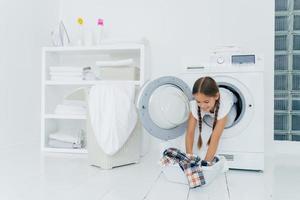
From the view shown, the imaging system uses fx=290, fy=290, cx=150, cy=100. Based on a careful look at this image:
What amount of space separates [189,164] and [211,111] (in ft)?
1.30

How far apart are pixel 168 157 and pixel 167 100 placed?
0.38 m

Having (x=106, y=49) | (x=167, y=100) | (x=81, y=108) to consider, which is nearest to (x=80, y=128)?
(x=81, y=108)

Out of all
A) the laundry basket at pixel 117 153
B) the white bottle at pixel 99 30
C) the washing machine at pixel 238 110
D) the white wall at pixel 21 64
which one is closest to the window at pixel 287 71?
the washing machine at pixel 238 110

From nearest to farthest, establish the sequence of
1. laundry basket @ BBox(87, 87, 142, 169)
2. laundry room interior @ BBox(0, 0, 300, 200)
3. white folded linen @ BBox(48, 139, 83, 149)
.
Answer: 1. laundry room interior @ BBox(0, 0, 300, 200)
2. laundry basket @ BBox(87, 87, 142, 169)
3. white folded linen @ BBox(48, 139, 83, 149)

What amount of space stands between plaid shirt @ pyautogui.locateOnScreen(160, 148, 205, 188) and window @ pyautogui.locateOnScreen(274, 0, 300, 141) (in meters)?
Result: 1.24

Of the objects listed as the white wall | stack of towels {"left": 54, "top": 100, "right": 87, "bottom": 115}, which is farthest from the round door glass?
the white wall

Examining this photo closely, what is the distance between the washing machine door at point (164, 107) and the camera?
174cm

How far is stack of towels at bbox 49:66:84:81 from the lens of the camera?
2385 millimetres

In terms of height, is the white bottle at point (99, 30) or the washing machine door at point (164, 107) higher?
the white bottle at point (99, 30)

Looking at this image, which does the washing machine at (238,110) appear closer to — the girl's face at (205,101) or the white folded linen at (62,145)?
the girl's face at (205,101)

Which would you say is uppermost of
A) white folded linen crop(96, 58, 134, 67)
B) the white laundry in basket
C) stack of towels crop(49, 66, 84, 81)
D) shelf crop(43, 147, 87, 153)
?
white folded linen crop(96, 58, 134, 67)

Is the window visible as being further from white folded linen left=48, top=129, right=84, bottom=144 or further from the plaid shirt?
white folded linen left=48, top=129, right=84, bottom=144

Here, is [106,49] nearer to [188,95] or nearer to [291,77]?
[188,95]

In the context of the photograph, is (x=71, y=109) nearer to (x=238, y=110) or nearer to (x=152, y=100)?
(x=152, y=100)
